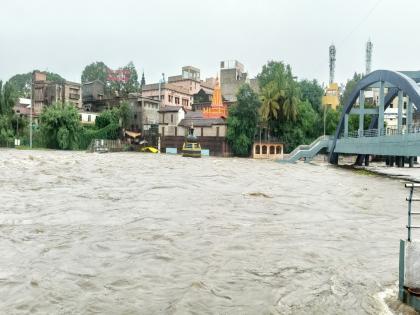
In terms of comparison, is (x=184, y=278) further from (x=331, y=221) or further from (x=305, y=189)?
(x=305, y=189)

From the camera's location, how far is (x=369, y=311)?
5.25 m

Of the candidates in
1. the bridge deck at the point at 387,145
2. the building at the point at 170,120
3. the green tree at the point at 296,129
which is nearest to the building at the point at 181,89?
the building at the point at 170,120

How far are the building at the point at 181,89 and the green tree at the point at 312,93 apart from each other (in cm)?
2295

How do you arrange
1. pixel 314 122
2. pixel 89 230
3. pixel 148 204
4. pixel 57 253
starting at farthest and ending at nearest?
pixel 314 122, pixel 148 204, pixel 89 230, pixel 57 253

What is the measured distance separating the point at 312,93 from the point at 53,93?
168ft

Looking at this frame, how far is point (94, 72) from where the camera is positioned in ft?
395

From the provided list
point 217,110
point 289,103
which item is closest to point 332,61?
point 217,110

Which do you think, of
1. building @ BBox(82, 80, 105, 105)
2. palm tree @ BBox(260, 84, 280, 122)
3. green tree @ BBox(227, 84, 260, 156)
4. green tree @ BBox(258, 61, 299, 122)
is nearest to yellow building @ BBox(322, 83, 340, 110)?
green tree @ BBox(258, 61, 299, 122)

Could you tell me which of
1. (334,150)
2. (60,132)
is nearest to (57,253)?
(334,150)

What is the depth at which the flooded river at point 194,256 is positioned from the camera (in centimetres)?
551

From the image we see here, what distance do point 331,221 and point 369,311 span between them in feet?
21.3

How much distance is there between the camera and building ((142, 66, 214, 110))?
75.6 meters

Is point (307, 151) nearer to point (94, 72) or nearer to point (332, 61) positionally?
point (332, 61)

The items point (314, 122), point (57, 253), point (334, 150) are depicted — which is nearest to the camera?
point (57, 253)
